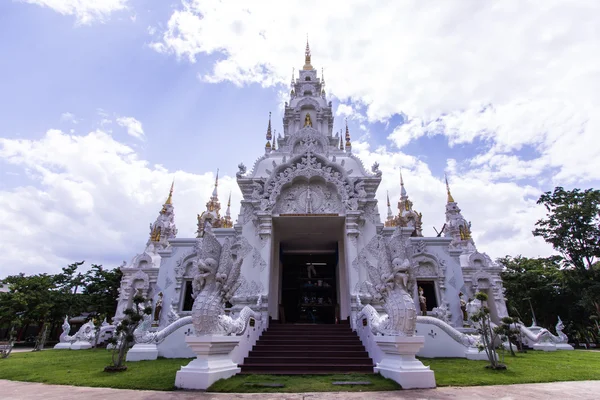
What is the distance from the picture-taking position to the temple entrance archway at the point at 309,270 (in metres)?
12.7

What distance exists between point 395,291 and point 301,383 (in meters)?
2.65

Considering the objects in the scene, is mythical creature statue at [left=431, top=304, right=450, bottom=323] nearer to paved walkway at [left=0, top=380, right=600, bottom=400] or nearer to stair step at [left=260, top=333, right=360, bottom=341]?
stair step at [left=260, top=333, right=360, bottom=341]

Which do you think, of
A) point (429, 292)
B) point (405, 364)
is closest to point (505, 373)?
point (405, 364)

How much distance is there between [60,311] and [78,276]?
386cm

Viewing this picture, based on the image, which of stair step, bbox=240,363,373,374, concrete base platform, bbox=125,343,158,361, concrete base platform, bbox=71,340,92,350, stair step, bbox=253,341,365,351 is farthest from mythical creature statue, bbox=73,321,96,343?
stair step, bbox=240,363,373,374

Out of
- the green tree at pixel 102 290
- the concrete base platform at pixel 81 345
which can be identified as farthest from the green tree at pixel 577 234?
the green tree at pixel 102 290

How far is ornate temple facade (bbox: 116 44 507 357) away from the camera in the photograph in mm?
11258

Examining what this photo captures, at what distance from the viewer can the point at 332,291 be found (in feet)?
51.0

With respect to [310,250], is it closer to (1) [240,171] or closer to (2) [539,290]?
(1) [240,171]

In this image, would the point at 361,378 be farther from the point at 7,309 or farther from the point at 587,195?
the point at 7,309

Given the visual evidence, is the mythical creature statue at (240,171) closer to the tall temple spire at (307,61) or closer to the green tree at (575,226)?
the tall temple spire at (307,61)

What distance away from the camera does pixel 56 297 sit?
2242cm

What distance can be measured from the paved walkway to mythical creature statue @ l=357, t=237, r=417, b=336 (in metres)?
1.15

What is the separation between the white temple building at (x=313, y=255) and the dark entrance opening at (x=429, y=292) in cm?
5
